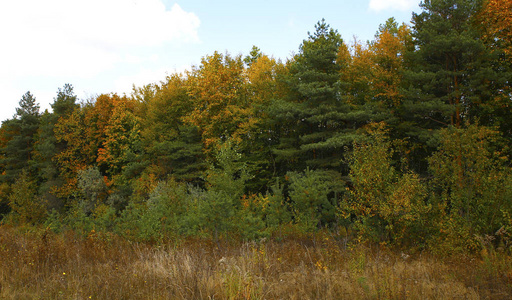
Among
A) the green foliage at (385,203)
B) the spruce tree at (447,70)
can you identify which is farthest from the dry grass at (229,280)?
the spruce tree at (447,70)

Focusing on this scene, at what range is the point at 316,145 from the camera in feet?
68.0

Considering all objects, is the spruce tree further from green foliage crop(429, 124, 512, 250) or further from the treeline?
green foliage crop(429, 124, 512, 250)

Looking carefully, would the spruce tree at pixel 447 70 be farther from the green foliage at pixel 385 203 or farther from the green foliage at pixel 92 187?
the green foliage at pixel 92 187

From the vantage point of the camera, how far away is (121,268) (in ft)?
19.9

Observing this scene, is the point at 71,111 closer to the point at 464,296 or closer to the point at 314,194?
the point at 314,194

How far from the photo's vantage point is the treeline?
9.62 meters

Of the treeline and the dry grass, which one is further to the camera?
the treeline

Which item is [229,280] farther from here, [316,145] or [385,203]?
[316,145]

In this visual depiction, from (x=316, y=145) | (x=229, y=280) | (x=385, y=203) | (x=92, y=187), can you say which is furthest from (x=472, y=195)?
(x=92, y=187)

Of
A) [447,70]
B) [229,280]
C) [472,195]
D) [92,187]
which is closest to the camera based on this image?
[229,280]

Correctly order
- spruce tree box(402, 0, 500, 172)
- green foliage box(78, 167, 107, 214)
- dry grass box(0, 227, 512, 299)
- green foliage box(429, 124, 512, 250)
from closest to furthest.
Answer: dry grass box(0, 227, 512, 299) → green foliage box(429, 124, 512, 250) → spruce tree box(402, 0, 500, 172) → green foliage box(78, 167, 107, 214)

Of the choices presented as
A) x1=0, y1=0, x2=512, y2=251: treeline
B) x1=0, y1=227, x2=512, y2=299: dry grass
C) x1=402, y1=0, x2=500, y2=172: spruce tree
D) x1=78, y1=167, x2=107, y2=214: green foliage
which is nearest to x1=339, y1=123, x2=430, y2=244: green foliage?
x1=0, y1=0, x2=512, y2=251: treeline

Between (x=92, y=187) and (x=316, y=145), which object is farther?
(x=92, y=187)

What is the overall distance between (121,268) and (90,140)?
35452 millimetres
